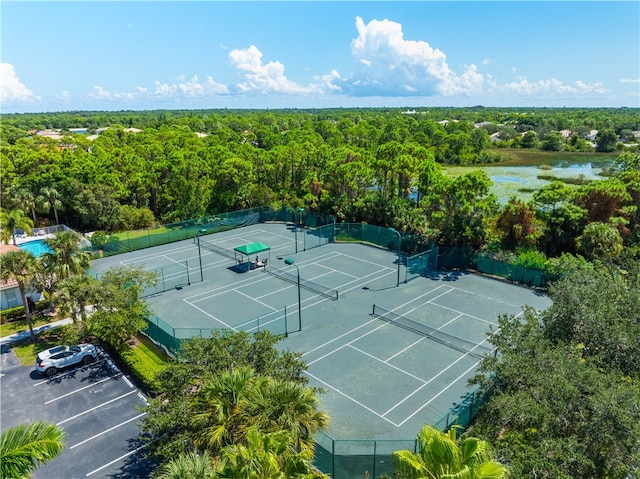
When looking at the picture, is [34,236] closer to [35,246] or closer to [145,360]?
[35,246]

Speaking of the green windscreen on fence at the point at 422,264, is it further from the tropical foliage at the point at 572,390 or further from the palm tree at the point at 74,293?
the palm tree at the point at 74,293

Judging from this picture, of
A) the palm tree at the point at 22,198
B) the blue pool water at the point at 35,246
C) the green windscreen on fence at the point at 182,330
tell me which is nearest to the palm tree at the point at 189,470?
the green windscreen on fence at the point at 182,330

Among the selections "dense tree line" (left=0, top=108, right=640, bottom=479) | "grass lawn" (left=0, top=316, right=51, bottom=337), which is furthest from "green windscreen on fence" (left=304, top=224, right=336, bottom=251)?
"grass lawn" (left=0, top=316, right=51, bottom=337)

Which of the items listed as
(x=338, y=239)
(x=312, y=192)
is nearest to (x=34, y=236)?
(x=312, y=192)

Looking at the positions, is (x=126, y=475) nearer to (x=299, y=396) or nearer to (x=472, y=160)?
(x=299, y=396)

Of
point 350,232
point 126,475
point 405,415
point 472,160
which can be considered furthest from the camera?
point 472,160

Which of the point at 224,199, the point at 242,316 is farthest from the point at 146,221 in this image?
the point at 242,316
